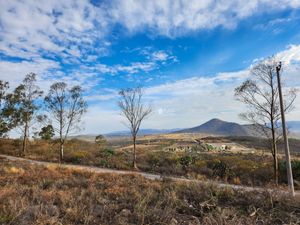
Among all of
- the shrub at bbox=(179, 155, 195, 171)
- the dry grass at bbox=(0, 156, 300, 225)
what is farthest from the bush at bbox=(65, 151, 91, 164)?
the dry grass at bbox=(0, 156, 300, 225)

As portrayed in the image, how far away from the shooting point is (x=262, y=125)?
1972 centimetres

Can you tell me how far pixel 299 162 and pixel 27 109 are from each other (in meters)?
32.8

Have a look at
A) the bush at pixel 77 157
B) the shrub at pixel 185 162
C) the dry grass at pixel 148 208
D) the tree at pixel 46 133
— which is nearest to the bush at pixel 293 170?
the shrub at pixel 185 162

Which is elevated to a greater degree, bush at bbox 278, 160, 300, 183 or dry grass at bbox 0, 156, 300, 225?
dry grass at bbox 0, 156, 300, 225

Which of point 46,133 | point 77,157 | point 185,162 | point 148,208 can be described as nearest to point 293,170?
point 185,162

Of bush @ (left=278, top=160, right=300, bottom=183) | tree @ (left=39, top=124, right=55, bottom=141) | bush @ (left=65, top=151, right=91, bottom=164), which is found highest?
tree @ (left=39, top=124, right=55, bottom=141)

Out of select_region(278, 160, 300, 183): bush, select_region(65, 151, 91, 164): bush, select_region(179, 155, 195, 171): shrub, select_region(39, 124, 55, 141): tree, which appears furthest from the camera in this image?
select_region(39, 124, 55, 141): tree

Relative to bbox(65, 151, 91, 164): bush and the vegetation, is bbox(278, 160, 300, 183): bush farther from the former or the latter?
the vegetation

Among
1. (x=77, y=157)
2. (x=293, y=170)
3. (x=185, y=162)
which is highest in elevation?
(x=77, y=157)

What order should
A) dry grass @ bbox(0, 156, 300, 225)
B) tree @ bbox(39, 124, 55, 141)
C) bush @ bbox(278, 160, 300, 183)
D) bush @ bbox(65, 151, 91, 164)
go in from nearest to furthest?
dry grass @ bbox(0, 156, 300, 225) < bush @ bbox(278, 160, 300, 183) < bush @ bbox(65, 151, 91, 164) < tree @ bbox(39, 124, 55, 141)

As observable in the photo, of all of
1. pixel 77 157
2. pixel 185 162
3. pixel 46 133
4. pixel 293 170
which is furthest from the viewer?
pixel 46 133

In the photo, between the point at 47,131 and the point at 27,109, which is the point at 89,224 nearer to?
the point at 27,109

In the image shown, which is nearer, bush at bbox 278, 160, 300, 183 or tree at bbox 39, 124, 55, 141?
bush at bbox 278, 160, 300, 183

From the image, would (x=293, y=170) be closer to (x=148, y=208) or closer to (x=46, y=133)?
(x=148, y=208)
